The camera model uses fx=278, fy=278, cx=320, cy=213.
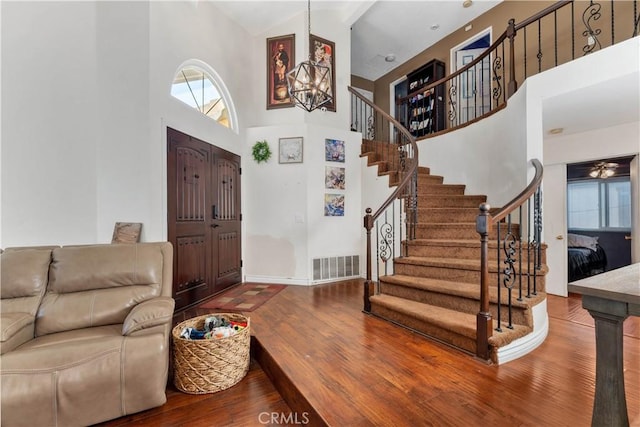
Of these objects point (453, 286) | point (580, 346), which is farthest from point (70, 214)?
point (580, 346)

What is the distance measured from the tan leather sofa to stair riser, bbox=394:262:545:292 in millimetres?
2385

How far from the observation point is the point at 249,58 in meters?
4.68

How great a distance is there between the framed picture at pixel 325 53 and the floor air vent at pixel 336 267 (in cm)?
255

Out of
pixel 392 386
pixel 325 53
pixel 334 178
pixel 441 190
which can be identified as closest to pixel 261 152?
pixel 334 178

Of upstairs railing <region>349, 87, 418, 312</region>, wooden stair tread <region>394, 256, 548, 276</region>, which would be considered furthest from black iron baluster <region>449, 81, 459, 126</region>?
wooden stair tread <region>394, 256, 548, 276</region>

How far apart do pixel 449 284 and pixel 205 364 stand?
2.19m

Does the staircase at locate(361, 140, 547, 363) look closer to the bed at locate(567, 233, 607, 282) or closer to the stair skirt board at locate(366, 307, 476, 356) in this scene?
the stair skirt board at locate(366, 307, 476, 356)

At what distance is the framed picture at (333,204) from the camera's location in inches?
177

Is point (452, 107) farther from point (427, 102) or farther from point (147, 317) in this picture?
point (147, 317)

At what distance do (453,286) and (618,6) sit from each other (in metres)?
4.29

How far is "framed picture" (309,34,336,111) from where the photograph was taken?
4.63 metres

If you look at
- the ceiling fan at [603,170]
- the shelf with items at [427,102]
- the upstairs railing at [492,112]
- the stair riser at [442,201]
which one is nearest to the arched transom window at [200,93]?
the upstairs railing at [492,112]

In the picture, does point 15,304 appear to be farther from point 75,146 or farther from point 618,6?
point 618,6

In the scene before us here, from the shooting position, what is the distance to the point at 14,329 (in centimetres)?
163
